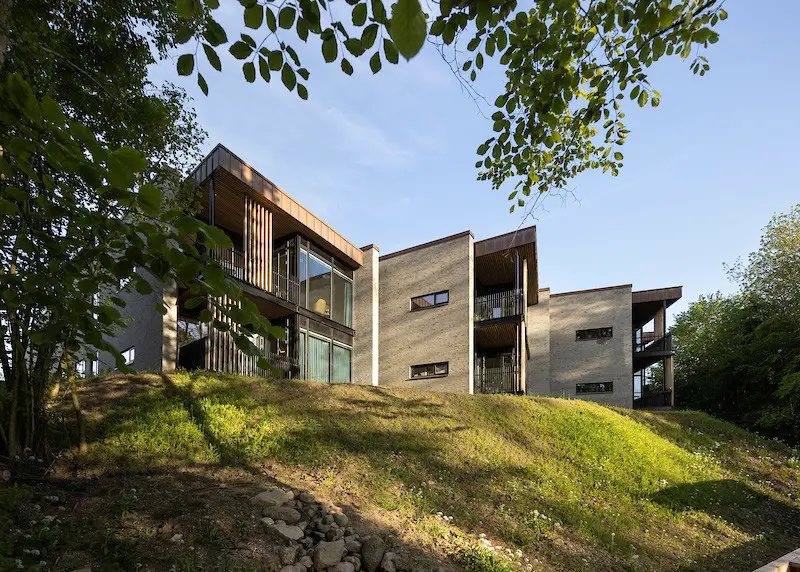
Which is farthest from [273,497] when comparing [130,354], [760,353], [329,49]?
[760,353]

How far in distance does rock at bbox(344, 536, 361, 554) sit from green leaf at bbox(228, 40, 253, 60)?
17.1 feet

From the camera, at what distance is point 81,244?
9.91 feet

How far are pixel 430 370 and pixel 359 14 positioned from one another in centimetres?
1716

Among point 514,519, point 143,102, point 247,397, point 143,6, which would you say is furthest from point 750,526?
point 143,6

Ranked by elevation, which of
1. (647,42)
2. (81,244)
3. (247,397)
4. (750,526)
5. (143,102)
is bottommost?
(750,526)

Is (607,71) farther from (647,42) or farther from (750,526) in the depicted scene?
(750,526)

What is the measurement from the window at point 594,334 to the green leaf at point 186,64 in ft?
83.6

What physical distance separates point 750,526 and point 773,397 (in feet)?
45.5

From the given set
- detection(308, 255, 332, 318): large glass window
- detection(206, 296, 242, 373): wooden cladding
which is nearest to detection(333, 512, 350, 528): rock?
detection(206, 296, 242, 373): wooden cladding

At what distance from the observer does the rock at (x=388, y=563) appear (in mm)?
5328

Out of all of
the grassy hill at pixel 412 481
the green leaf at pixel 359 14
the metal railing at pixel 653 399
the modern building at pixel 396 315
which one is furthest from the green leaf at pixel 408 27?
the metal railing at pixel 653 399

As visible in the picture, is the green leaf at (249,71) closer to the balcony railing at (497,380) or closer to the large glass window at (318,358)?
the large glass window at (318,358)

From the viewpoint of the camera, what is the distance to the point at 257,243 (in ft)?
44.9

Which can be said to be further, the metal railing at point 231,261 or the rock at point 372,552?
the metal railing at point 231,261
